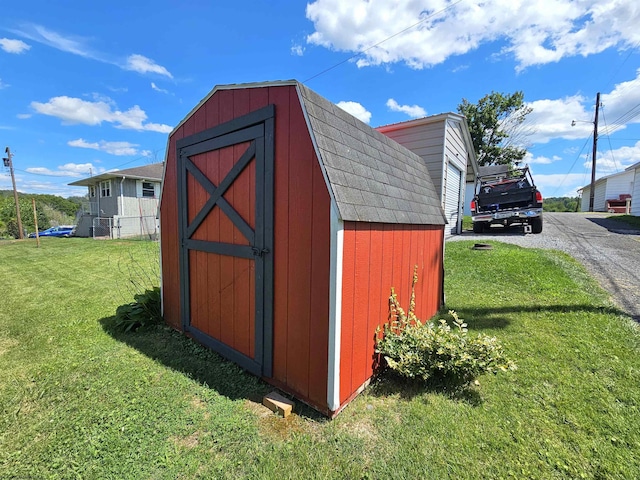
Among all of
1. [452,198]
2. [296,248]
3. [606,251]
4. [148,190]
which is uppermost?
[148,190]

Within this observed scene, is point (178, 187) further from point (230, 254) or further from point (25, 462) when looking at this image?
point (25, 462)

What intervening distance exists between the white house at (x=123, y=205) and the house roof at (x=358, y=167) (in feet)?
57.8

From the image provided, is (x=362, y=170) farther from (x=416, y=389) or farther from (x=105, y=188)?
(x=105, y=188)

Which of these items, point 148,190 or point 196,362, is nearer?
point 196,362

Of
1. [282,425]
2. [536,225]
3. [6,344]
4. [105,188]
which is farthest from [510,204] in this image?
[105,188]

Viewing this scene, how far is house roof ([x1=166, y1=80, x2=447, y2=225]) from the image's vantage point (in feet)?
7.02

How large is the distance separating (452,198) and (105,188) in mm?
23198

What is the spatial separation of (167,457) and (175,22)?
7.10 meters

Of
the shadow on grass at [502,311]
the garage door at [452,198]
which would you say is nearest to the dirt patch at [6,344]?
A: the shadow on grass at [502,311]

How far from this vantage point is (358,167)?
100 inches

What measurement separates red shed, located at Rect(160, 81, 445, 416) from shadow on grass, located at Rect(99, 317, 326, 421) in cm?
11

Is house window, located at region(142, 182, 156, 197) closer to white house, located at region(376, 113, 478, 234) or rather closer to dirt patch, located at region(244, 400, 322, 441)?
white house, located at region(376, 113, 478, 234)

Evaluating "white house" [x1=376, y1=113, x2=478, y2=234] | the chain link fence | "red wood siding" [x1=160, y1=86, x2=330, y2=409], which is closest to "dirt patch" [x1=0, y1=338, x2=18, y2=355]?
"red wood siding" [x1=160, y1=86, x2=330, y2=409]

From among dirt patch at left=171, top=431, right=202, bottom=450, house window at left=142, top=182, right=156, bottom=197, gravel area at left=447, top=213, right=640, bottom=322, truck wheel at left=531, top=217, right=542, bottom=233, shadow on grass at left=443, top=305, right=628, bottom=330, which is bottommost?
dirt patch at left=171, top=431, right=202, bottom=450
